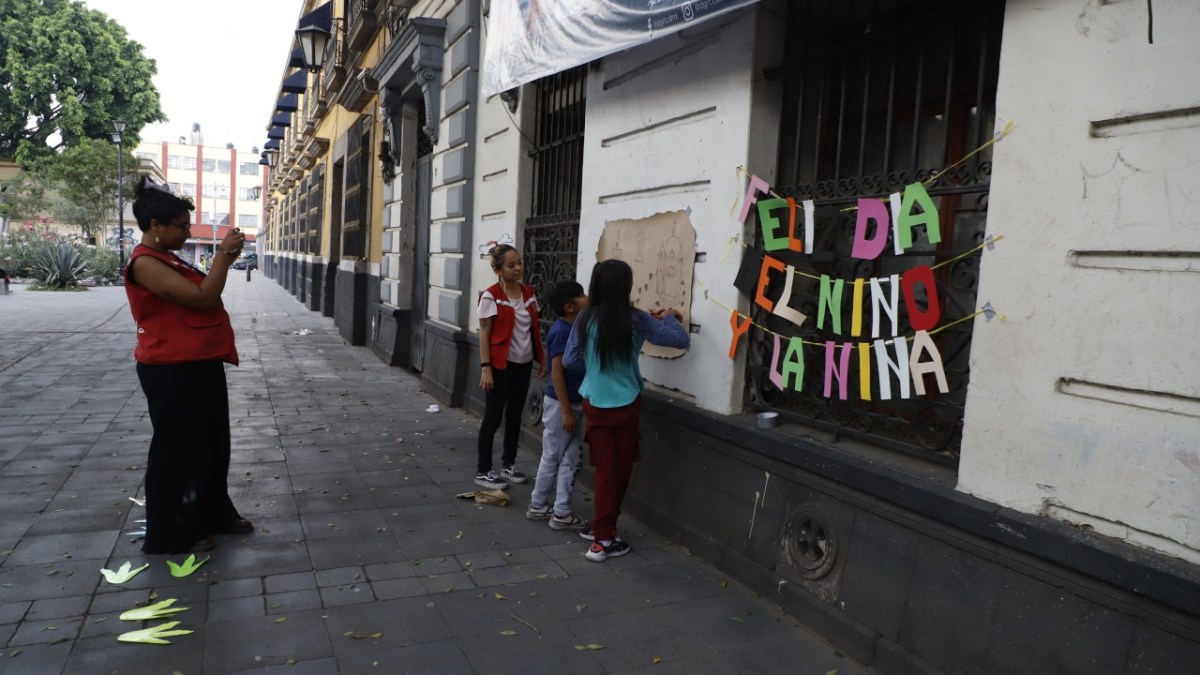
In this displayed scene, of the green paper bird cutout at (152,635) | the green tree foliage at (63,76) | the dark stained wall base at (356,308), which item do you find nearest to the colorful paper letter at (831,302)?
the green paper bird cutout at (152,635)

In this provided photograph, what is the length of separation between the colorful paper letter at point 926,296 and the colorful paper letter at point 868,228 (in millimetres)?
190

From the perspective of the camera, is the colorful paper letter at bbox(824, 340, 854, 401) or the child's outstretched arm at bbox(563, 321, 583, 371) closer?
the colorful paper letter at bbox(824, 340, 854, 401)

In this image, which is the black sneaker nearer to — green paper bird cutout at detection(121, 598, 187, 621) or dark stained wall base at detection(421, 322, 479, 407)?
green paper bird cutout at detection(121, 598, 187, 621)

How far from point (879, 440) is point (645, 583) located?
4.54 feet

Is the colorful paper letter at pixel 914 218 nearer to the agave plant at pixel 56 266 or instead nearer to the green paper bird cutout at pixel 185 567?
the green paper bird cutout at pixel 185 567

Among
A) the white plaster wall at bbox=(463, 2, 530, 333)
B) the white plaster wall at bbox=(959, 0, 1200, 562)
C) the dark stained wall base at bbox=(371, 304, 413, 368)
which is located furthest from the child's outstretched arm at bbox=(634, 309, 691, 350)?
the dark stained wall base at bbox=(371, 304, 413, 368)

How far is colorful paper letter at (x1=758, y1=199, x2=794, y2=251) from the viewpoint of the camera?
13.2 feet

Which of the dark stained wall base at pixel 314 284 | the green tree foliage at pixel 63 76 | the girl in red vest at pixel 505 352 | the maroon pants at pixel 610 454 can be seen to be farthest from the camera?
the green tree foliage at pixel 63 76

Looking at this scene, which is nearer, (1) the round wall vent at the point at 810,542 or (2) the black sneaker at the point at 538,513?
(1) the round wall vent at the point at 810,542

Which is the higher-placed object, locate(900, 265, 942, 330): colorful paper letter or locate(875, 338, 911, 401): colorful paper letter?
locate(900, 265, 942, 330): colorful paper letter


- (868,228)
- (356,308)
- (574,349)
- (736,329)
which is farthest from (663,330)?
(356,308)

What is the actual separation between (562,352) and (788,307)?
1393 millimetres

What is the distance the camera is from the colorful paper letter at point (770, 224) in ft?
13.2

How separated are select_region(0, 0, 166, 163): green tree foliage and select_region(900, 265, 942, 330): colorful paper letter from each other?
153ft
